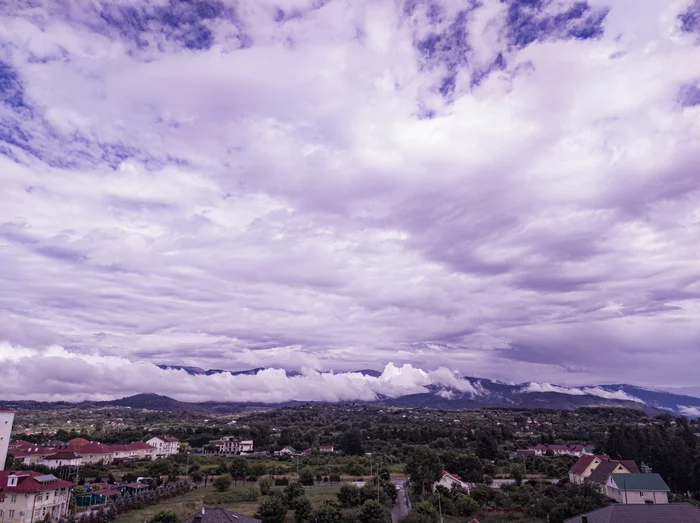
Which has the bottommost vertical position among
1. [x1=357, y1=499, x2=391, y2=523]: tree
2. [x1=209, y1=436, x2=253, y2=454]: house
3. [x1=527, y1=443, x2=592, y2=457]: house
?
[x1=209, y1=436, x2=253, y2=454]: house

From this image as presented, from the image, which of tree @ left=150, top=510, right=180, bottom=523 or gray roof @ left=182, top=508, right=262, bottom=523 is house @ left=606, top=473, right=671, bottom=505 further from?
tree @ left=150, top=510, right=180, bottom=523

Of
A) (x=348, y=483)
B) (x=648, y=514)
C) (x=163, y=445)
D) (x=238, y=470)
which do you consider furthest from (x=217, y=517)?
(x=163, y=445)

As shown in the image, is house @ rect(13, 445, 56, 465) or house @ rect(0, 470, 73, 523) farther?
house @ rect(13, 445, 56, 465)

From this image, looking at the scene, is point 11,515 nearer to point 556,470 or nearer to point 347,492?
point 347,492

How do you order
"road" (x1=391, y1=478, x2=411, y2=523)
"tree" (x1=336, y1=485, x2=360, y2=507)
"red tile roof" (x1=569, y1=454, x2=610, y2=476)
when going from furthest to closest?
"red tile roof" (x1=569, y1=454, x2=610, y2=476)
"tree" (x1=336, y1=485, x2=360, y2=507)
"road" (x1=391, y1=478, x2=411, y2=523)

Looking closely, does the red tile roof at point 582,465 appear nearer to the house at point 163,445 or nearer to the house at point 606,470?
the house at point 606,470

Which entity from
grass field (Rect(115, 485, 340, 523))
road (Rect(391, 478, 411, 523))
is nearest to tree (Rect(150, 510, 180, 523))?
grass field (Rect(115, 485, 340, 523))
